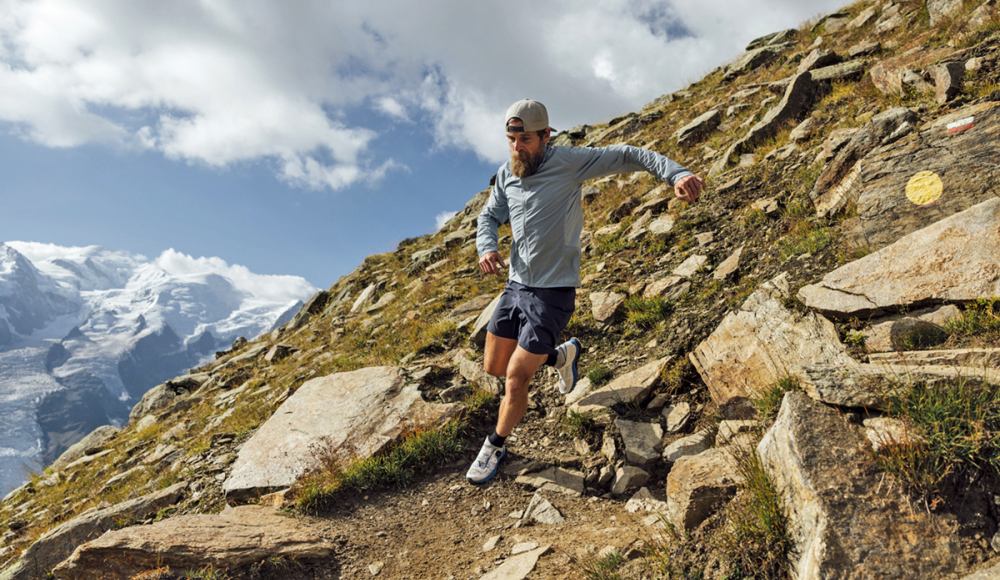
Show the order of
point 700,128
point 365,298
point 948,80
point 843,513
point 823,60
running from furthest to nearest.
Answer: point 365,298 → point 700,128 → point 823,60 → point 948,80 → point 843,513

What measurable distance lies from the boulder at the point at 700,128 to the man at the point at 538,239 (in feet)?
35.8

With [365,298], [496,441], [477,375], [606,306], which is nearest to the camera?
[496,441]

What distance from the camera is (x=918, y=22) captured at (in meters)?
11.0

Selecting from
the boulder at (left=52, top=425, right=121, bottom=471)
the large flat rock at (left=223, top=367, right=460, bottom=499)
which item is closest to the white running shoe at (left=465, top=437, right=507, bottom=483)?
the large flat rock at (left=223, top=367, right=460, bottom=499)

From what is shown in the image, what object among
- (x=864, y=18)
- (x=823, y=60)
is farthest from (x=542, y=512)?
(x=864, y=18)

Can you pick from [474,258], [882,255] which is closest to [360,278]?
[474,258]

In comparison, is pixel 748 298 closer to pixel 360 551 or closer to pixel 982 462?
pixel 982 462

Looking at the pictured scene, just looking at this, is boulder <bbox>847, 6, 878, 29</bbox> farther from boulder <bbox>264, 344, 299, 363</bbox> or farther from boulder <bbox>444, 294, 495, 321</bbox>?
boulder <bbox>264, 344, 299, 363</bbox>

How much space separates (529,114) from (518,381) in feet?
8.73

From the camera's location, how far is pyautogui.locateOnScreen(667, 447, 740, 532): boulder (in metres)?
2.91

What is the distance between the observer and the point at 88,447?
14.5 meters

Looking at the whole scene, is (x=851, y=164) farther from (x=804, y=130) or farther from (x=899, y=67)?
(x=899, y=67)

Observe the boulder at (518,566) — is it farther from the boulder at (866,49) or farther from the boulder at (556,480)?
the boulder at (866,49)

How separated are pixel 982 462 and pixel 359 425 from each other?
5374 millimetres
